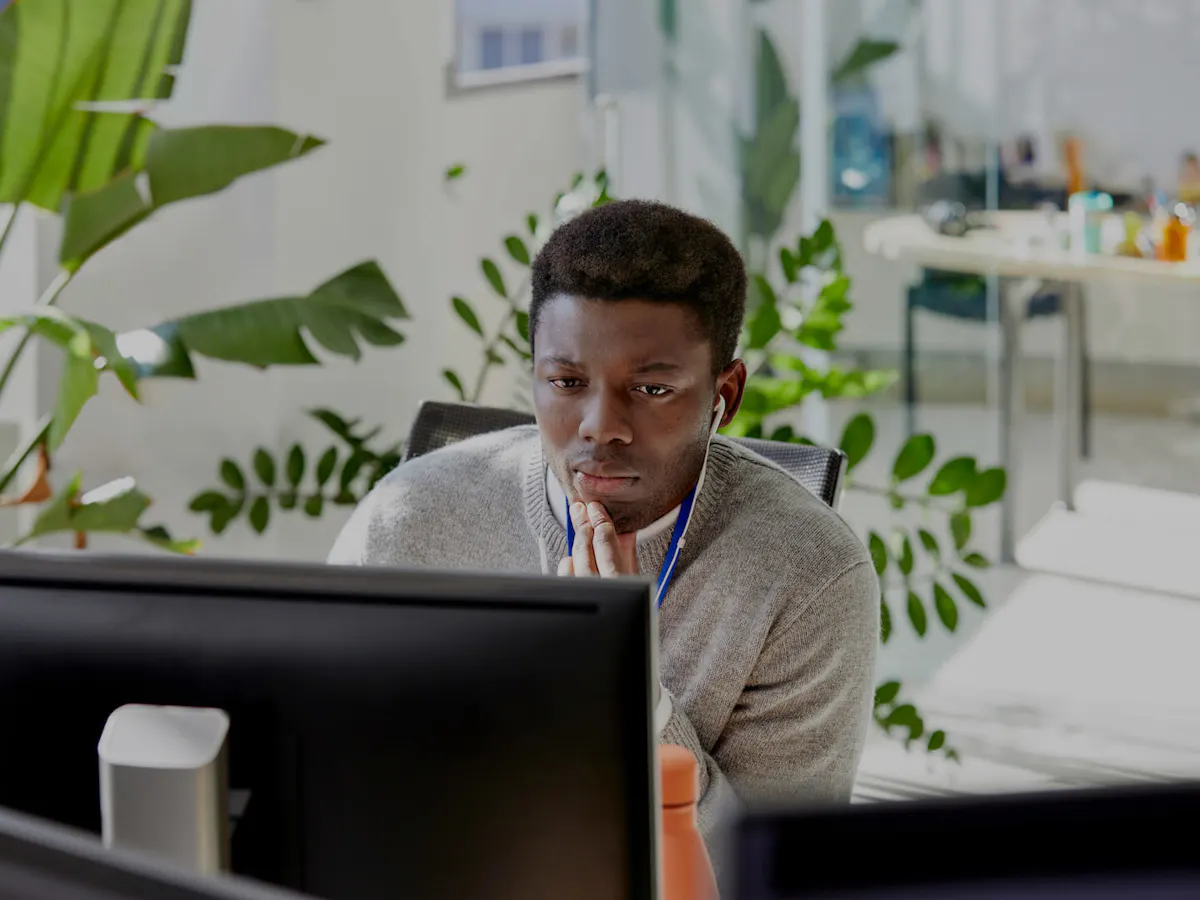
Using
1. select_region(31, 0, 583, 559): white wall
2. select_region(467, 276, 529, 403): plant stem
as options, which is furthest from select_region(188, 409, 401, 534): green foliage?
select_region(467, 276, 529, 403): plant stem

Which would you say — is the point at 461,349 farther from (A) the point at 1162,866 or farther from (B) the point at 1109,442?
(A) the point at 1162,866

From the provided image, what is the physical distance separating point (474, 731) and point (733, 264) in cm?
76

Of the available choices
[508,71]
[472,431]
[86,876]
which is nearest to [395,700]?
[86,876]

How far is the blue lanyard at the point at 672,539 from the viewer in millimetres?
1492

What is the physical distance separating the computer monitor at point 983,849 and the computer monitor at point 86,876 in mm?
149

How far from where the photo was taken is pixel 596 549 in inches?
56.2

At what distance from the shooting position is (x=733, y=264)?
1481mm

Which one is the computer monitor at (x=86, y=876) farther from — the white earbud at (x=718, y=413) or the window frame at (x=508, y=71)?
the window frame at (x=508, y=71)

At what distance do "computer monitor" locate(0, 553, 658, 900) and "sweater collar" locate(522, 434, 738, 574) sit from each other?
708mm

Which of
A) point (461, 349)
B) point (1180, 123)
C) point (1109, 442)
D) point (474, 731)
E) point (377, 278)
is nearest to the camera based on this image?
point (474, 731)

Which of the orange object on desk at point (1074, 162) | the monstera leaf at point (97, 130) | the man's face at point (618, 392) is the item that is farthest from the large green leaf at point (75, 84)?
the orange object on desk at point (1074, 162)

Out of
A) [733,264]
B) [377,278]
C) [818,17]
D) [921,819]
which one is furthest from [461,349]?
[921,819]

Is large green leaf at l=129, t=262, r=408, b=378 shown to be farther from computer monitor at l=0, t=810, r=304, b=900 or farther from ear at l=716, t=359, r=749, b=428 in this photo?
computer monitor at l=0, t=810, r=304, b=900

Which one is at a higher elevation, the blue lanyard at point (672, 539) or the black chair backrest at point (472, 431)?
the black chair backrest at point (472, 431)
